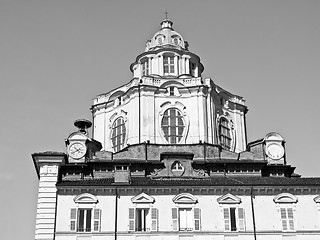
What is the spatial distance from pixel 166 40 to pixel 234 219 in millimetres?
34804

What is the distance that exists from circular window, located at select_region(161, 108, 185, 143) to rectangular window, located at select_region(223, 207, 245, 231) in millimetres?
19166

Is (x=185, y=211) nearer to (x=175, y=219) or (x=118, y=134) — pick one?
(x=175, y=219)

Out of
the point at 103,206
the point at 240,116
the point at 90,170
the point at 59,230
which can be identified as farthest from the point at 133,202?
the point at 240,116

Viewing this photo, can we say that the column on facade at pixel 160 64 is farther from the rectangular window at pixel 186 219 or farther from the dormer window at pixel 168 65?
the rectangular window at pixel 186 219

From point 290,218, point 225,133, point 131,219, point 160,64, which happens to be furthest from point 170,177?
point 160,64

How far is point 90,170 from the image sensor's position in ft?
191

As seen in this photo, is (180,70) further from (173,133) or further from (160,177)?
(160,177)

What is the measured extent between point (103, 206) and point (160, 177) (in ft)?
23.9

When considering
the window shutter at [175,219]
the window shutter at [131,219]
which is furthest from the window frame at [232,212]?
the window shutter at [131,219]

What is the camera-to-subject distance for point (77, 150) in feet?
204

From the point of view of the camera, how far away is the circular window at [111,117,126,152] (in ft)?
228

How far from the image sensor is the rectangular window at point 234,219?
160 ft

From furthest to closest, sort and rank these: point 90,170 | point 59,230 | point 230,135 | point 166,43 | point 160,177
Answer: point 166,43 → point 230,135 → point 90,170 → point 160,177 → point 59,230

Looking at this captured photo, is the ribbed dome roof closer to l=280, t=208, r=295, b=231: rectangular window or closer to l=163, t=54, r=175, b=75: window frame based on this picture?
l=163, t=54, r=175, b=75: window frame
